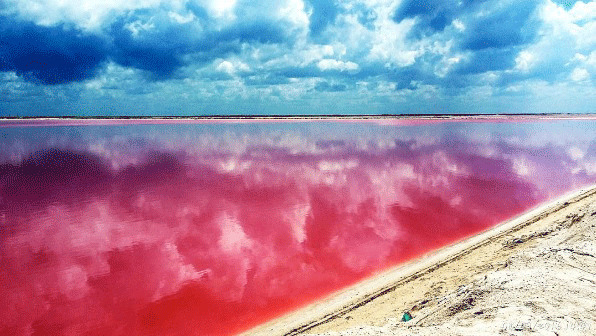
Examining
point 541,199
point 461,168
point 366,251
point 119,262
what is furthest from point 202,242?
point 461,168

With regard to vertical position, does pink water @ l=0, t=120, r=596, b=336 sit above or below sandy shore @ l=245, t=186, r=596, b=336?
below

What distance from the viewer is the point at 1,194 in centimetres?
1323

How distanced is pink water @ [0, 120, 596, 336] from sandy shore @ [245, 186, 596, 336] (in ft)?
2.19

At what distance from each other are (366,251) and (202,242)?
3.73 m

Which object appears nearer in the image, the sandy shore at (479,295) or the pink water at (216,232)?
the sandy shore at (479,295)

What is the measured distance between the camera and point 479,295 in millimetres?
4723

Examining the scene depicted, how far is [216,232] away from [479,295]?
6.12 metres

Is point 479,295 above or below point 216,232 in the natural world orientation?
above

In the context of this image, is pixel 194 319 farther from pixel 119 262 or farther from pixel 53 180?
pixel 53 180

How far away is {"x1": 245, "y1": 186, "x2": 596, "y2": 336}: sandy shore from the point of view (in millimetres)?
3943

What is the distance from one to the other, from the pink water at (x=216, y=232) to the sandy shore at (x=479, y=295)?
0.67 metres

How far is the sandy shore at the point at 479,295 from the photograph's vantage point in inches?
155

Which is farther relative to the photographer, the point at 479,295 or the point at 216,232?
the point at 216,232

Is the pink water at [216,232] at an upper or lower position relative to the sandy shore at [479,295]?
lower
